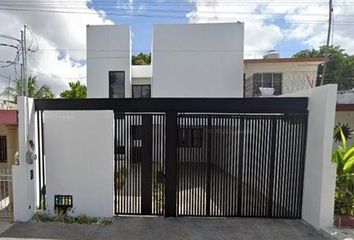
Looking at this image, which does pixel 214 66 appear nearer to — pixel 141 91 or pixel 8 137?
pixel 141 91

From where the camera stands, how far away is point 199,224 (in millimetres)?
5820

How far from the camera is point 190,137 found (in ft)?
20.2

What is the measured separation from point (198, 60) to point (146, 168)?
28.1 ft

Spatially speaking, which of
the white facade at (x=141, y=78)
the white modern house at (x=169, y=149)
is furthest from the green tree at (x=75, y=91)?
the white modern house at (x=169, y=149)

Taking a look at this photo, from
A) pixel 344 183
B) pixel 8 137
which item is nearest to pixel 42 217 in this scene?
pixel 8 137

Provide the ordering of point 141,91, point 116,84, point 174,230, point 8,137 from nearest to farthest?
point 174,230, point 8,137, point 116,84, point 141,91

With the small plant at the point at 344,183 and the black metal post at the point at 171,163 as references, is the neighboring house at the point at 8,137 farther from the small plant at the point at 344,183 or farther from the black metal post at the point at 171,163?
the small plant at the point at 344,183

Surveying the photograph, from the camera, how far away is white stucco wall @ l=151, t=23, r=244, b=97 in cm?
1320

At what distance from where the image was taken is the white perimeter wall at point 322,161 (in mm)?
5420

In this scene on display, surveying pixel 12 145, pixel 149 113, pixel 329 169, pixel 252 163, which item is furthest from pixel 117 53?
pixel 329 169

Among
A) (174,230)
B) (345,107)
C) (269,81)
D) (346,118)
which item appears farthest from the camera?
(269,81)

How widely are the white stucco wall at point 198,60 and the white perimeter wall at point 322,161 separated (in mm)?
7606

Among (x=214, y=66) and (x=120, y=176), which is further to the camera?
(x=214, y=66)

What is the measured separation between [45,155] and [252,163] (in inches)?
199
